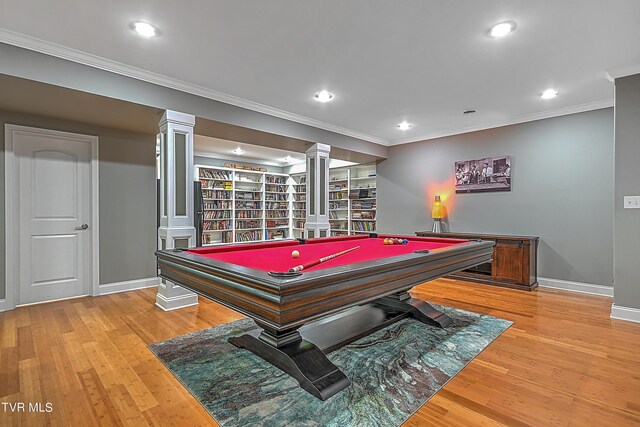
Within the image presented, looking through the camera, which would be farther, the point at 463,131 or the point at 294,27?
the point at 463,131

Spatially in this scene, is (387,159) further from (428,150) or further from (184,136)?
(184,136)

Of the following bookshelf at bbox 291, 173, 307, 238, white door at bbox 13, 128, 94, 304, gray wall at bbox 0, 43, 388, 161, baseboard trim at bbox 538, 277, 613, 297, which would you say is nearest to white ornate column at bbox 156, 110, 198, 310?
gray wall at bbox 0, 43, 388, 161

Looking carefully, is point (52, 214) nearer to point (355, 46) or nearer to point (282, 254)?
point (282, 254)

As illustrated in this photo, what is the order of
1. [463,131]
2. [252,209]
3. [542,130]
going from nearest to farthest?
[542,130]
[463,131]
[252,209]

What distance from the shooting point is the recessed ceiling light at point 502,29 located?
2.27m

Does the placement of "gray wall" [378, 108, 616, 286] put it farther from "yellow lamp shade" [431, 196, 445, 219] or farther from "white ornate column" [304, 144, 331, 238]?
"white ornate column" [304, 144, 331, 238]

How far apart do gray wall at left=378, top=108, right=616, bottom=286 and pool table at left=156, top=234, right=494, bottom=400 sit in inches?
85.6

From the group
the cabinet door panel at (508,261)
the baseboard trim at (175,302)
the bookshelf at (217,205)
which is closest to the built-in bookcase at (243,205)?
the bookshelf at (217,205)

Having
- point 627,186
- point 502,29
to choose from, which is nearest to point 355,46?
point 502,29

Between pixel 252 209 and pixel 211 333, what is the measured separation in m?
5.08

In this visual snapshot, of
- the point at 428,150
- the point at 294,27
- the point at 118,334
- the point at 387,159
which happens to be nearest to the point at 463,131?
the point at 428,150

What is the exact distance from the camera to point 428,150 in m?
5.55

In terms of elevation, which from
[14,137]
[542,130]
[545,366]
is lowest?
[545,366]

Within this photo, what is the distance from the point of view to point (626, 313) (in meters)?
3.04
